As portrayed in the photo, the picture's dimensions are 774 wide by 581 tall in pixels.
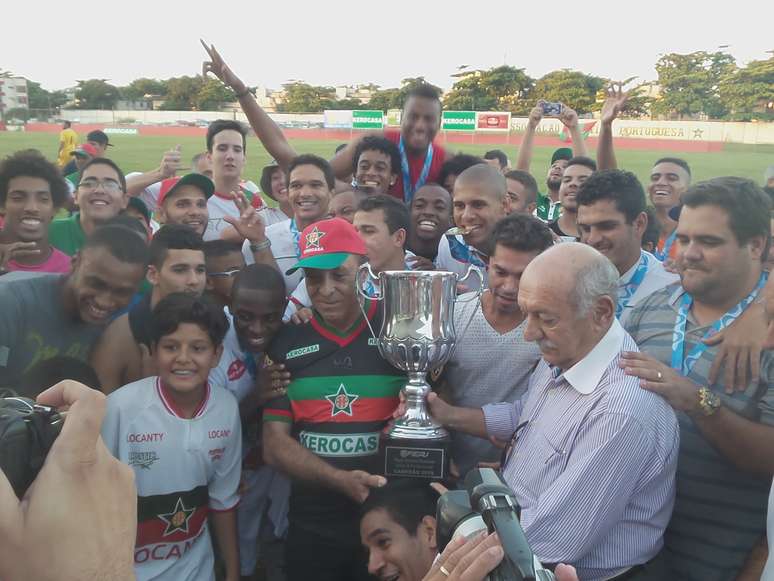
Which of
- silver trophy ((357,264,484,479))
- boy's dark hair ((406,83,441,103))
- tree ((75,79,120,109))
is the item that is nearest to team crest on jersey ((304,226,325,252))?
silver trophy ((357,264,484,479))

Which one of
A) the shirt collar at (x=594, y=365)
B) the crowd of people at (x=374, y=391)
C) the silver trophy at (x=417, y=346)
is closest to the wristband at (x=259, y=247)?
the crowd of people at (x=374, y=391)

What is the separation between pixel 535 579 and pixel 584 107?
189 feet

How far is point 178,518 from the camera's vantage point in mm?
2682

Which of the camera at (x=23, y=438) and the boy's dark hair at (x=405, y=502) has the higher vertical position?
the camera at (x=23, y=438)

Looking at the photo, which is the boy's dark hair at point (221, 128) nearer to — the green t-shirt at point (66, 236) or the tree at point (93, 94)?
the green t-shirt at point (66, 236)

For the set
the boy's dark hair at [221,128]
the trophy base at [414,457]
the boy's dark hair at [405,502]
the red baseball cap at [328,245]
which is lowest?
the boy's dark hair at [405,502]

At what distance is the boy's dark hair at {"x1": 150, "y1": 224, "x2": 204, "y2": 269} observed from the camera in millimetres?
3375

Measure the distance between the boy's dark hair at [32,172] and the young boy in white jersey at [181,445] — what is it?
5.54ft

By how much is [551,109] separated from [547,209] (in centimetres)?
254

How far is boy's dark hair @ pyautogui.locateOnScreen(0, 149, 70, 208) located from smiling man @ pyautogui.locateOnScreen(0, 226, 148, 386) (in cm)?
119

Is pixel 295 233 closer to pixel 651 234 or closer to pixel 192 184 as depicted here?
pixel 192 184

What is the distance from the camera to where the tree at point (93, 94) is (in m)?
76.9

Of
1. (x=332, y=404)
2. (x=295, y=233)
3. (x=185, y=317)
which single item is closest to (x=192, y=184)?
(x=295, y=233)

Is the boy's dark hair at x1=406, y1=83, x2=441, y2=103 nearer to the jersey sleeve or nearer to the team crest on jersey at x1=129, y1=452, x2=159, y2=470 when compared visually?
the jersey sleeve
